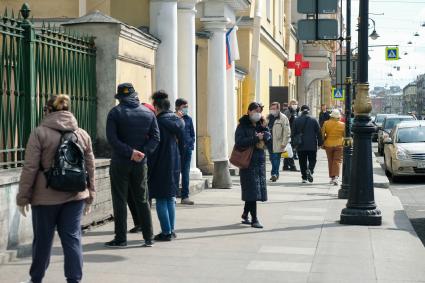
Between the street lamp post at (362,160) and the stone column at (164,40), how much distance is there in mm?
3735

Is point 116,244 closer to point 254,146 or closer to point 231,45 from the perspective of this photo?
point 254,146

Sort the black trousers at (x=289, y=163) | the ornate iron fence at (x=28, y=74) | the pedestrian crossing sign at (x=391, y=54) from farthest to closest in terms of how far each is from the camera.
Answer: the pedestrian crossing sign at (x=391, y=54) < the black trousers at (x=289, y=163) < the ornate iron fence at (x=28, y=74)

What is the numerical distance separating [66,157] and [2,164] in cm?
246

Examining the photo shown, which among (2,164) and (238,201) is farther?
(238,201)

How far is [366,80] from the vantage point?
1101cm

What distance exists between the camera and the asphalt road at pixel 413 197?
12.0 metres

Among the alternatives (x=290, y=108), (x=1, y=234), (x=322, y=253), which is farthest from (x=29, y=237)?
(x=290, y=108)

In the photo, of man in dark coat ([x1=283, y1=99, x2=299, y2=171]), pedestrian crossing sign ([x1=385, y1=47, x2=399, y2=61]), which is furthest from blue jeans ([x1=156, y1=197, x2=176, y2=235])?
pedestrian crossing sign ([x1=385, y1=47, x2=399, y2=61])

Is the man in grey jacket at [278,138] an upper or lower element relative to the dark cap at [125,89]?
lower

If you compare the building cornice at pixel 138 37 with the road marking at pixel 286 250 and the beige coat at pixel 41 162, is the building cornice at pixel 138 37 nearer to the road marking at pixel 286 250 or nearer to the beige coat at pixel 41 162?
the road marking at pixel 286 250

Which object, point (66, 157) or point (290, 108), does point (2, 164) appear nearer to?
point (66, 157)

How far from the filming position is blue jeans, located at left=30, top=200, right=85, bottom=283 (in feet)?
20.9

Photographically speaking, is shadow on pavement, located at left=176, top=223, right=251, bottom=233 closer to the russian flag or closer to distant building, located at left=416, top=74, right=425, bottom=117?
the russian flag

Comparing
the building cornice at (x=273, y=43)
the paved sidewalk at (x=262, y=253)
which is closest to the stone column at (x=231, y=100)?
the building cornice at (x=273, y=43)
